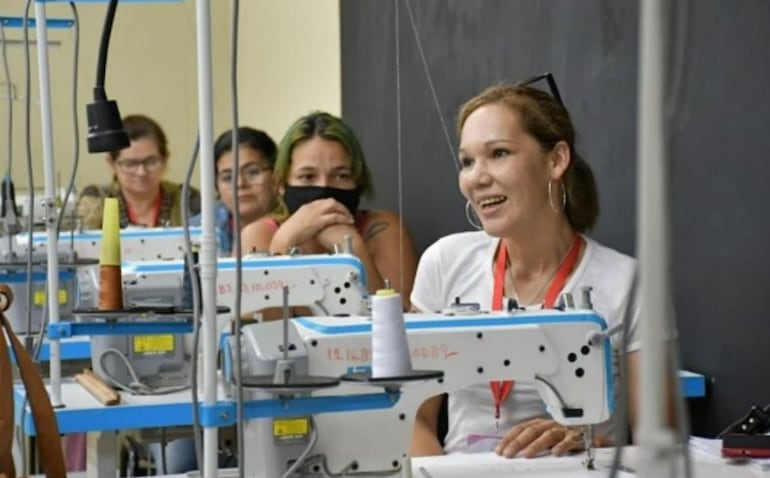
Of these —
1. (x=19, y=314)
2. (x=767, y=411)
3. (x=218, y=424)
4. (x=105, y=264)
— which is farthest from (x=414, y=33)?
(x=218, y=424)

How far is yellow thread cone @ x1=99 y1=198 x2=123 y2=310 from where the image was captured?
2867 millimetres

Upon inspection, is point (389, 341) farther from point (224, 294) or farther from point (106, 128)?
point (224, 294)

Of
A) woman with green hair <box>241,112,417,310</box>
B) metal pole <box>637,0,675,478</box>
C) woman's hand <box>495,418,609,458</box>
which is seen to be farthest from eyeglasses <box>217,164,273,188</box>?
metal pole <box>637,0,675,478</box>

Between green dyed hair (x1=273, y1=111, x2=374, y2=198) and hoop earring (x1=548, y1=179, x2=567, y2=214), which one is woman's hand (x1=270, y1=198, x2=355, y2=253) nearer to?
green dyed hair (x1=273, y1=111, x2=374, y2=198)

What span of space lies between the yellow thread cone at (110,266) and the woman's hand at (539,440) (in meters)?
0.94

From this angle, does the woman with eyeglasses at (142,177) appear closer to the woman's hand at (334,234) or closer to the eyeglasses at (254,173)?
the eyeglasses at (254,173)

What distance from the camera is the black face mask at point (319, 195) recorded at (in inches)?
155

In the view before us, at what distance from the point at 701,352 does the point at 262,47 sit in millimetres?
4646

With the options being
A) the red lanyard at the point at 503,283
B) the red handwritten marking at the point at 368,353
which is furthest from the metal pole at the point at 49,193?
the red lanyard at the point at 503,283

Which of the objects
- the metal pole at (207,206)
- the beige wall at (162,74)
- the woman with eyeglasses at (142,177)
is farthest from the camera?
the beige wall at (162,74)

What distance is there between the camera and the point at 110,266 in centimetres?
289

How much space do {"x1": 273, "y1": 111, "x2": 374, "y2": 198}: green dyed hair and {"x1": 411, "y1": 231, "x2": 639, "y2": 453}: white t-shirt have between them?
1008mm

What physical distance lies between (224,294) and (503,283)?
0.68 meters

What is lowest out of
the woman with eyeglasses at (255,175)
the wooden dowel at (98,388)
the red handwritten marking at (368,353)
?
the wooden dowel at (98,388)
